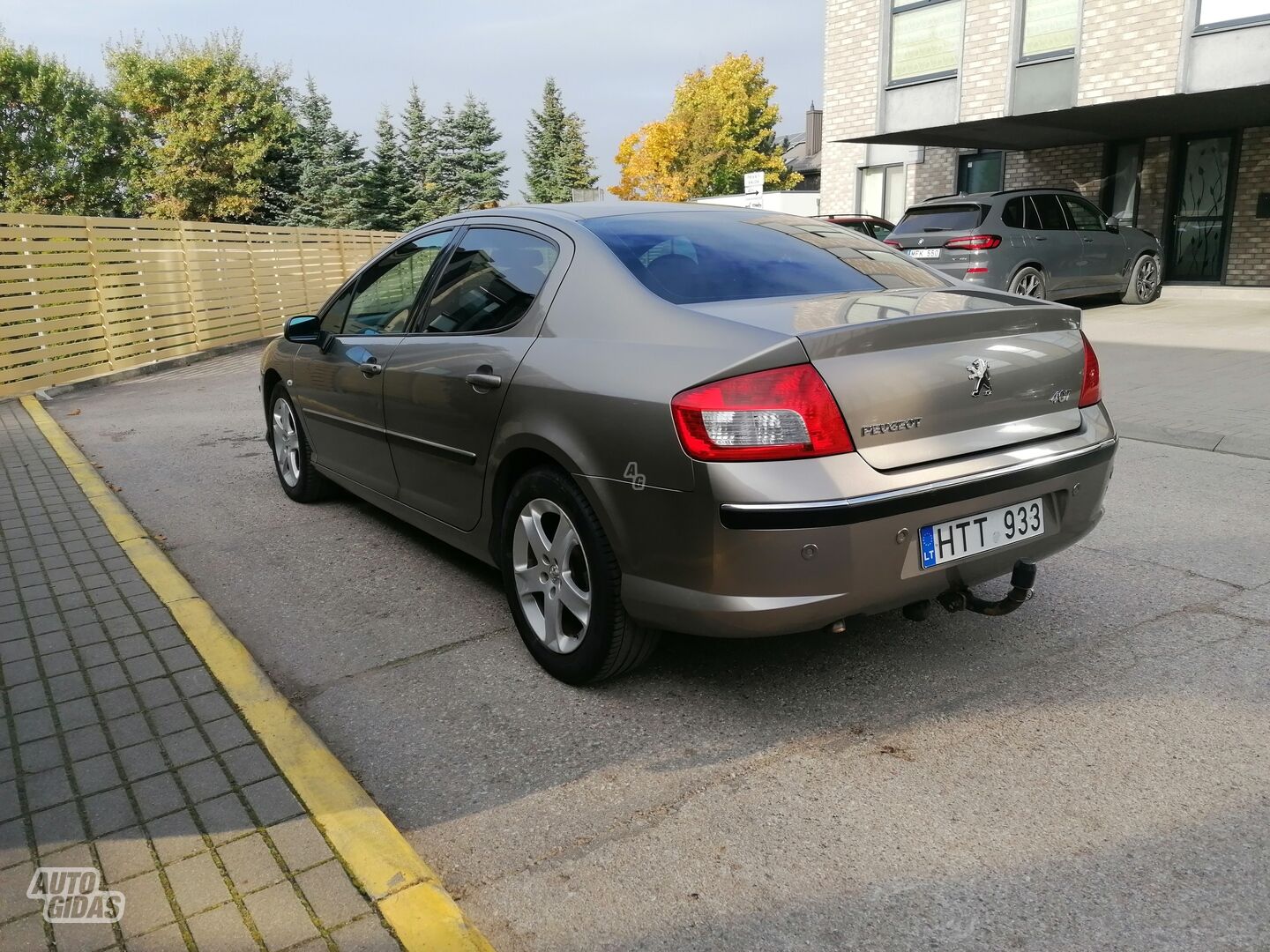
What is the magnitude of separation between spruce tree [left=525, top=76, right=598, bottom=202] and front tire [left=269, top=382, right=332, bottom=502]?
71787 millimetres

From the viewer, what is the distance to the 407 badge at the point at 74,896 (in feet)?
7.38

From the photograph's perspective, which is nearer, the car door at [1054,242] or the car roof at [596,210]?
the car roof at [596,210]

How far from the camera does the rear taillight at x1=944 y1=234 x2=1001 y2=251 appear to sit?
41.7 feet

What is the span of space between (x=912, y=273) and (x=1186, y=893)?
233 centimetres

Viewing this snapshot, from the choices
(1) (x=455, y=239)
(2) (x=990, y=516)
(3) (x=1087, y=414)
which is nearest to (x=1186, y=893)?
(2) (x=990, y=516)

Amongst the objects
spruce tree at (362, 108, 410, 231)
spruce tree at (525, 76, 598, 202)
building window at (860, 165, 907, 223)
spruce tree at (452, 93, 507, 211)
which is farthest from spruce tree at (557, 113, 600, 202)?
building window at (860, 165, 907, 223)

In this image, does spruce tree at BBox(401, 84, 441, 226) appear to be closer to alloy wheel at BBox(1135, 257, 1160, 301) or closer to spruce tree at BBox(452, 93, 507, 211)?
spruce tree at BBox(452, 93, 507, 211)

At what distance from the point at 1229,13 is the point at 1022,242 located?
16.0 feet

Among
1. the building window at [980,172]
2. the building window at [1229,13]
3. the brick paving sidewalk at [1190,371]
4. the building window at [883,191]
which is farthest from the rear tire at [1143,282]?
the building window at [883,191]

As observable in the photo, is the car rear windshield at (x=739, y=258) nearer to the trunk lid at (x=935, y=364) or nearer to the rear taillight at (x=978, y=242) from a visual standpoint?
the trunk lid at (x=935, y=364)

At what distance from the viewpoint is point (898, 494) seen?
2.76 metres

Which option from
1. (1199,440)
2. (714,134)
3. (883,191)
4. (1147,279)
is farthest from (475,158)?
(1199,440)

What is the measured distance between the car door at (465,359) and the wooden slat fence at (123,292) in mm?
9498

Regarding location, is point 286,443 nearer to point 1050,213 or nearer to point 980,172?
point 1050,213
